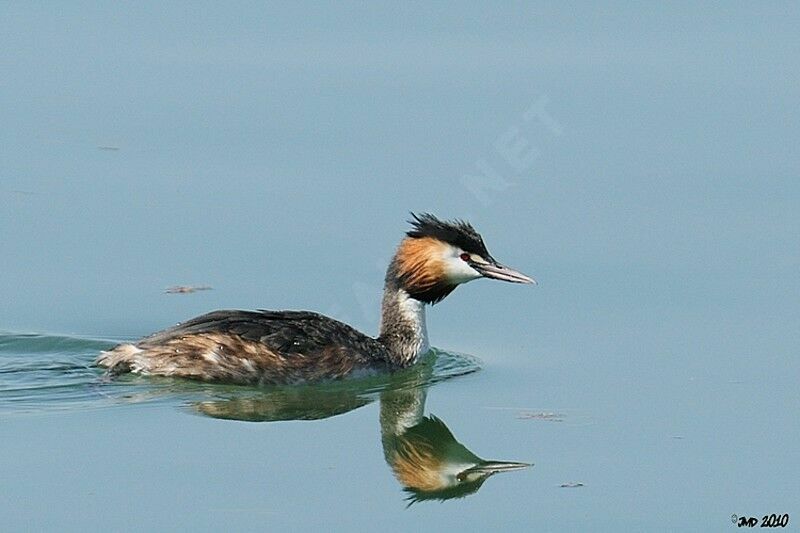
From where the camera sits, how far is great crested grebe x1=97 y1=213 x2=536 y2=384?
12.8 m

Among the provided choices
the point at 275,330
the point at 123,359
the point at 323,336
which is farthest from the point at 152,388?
the point at 323,336

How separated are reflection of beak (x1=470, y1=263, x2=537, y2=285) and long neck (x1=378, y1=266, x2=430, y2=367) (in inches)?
21.2

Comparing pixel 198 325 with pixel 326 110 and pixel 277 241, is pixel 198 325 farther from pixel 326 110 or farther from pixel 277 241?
pixel 326 110

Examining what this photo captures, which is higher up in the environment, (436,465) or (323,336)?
(323,336)

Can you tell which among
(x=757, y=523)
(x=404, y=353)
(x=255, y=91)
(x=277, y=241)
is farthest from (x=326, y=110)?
(x=757, y=523)

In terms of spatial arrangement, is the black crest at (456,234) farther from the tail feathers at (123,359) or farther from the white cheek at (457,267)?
the tail feathers at (123,359)

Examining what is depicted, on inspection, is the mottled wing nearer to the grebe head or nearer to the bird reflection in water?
the bird reflection in water

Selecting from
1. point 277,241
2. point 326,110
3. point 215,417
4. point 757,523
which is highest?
point 326,110

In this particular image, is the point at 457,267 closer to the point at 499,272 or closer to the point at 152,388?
the point at 499,272

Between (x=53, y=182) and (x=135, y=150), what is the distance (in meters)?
0.74

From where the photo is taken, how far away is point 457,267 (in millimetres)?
13578

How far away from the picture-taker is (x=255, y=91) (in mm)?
16719

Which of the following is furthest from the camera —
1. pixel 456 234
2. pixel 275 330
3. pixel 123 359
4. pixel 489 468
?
pixel 456 234

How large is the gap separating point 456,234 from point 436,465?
2.25 m
